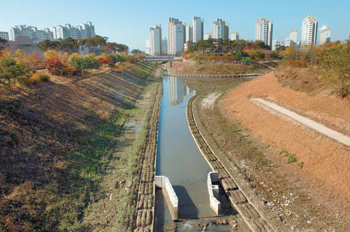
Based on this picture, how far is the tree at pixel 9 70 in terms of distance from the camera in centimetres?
2013

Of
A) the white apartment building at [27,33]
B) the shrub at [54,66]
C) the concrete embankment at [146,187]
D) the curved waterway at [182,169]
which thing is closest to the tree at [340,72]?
the curved waterway at [182,169]

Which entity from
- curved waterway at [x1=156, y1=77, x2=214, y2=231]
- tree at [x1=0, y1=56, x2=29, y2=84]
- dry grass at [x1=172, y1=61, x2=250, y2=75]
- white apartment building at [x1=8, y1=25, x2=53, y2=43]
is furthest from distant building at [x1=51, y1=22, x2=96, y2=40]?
curved waterway at [x1=156, y1=77, x2=214, y2=231]

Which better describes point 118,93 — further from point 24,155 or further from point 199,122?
point 24,155

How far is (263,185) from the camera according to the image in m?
13.7

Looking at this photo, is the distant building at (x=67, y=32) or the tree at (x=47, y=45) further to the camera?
the distant building at (x=67, y=32)

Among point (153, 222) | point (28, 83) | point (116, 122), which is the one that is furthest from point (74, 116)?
point (153, 222)

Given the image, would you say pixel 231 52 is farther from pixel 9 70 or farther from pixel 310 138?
pixel 9 70

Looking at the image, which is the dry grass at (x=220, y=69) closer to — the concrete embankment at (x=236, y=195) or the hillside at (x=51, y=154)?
the hillside at (x=51, y=154)

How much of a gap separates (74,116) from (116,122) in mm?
4372

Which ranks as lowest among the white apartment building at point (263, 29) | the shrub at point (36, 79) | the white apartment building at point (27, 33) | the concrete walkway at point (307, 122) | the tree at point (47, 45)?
the concrete walkway at point (307, 122)

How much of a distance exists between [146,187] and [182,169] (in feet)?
11.7

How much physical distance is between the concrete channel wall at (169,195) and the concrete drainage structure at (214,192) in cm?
181

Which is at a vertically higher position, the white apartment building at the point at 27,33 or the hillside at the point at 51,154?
the white apartment building at the point at 27,33

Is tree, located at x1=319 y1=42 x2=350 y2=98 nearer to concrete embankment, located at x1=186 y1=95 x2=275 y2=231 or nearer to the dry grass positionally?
concrete embankment, located at x1=186 y1=95 x2=275 y2=231
